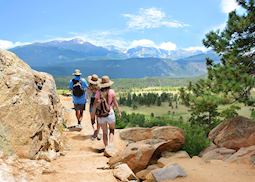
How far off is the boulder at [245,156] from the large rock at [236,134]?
33.3 inches

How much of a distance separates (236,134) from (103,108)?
530 cm

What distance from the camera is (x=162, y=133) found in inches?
561

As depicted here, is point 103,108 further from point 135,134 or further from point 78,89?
point 135,134

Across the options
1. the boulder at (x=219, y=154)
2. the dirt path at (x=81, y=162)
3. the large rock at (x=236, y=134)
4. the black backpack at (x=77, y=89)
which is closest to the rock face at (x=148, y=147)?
the dirt path at (x=81, y=162)

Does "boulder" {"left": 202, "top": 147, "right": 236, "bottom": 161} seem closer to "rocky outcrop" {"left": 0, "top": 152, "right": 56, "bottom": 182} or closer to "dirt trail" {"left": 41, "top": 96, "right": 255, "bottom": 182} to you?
"dirt trail" {"left": 41, "top": 96, "right": 255, "bottom": 182}

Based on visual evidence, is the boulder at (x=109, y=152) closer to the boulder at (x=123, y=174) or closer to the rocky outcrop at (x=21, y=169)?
the boulder at (x=123, y=174)

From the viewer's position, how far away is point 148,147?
12336mm

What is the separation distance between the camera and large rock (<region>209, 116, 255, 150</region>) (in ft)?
45.3

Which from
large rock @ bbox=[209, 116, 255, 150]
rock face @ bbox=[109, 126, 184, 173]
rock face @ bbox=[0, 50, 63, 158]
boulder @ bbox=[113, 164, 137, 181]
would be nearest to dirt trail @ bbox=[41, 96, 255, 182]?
boulder @ bbox=[113, 164, 137, 181]

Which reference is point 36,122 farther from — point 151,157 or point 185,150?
point 185,150

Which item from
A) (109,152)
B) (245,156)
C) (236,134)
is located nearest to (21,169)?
(109,152)

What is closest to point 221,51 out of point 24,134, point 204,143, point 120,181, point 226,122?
point 226,122

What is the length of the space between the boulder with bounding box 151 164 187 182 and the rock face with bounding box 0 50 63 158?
337cm

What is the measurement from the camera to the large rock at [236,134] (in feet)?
45.3
